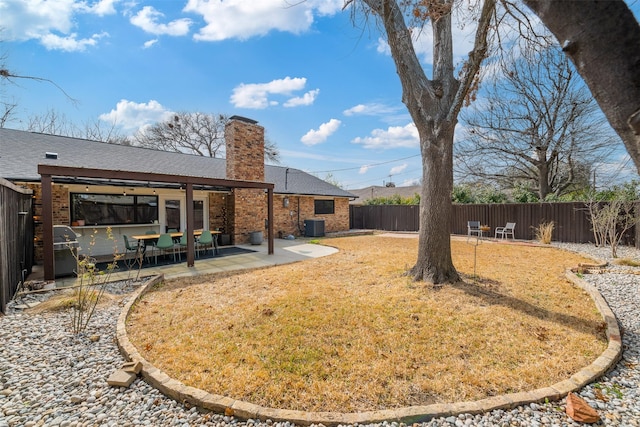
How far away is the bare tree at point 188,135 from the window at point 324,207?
1263cm

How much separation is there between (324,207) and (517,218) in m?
10.2

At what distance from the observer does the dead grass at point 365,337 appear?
8.87 feet

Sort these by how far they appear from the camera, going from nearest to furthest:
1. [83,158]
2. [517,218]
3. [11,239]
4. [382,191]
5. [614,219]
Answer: [11,239] < [614,219] < [83,158] < [517,218] < [382,191]

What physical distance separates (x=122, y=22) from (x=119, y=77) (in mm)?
4408

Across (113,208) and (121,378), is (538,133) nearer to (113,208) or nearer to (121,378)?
(121,378)

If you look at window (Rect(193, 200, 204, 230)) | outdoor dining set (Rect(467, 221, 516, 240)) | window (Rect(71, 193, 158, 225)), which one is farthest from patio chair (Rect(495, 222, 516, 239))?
window (Rect(71, 193, 158, 225))

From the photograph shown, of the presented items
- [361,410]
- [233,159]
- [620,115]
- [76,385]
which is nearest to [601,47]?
[620,115]

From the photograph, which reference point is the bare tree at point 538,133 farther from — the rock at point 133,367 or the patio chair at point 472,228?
the rock at point 133,367

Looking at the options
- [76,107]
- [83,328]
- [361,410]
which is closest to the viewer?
[361,410]

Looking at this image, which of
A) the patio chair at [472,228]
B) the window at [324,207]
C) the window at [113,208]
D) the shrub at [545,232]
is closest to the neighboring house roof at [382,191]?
the window at [324,207]

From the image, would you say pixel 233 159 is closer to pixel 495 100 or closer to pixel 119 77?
pixel 119 77

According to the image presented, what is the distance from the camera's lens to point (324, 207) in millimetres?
17625

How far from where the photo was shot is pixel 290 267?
8094mm

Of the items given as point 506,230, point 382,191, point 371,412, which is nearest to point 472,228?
point 506,230
